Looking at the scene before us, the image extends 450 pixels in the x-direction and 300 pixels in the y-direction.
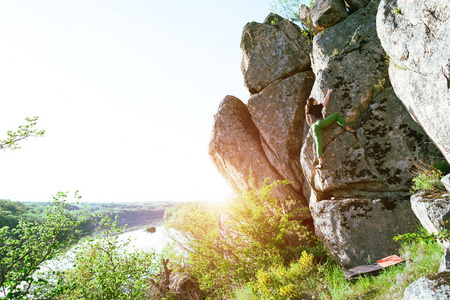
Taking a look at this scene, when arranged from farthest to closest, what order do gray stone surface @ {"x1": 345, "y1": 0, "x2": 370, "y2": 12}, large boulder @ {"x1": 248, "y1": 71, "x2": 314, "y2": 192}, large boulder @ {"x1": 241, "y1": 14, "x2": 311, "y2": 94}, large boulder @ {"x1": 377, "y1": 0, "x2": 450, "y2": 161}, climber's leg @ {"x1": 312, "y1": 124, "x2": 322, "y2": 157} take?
large boulder @ {"x1": 241, "y1": 14, "x2": 311, "y2": 94}
large boulder @ {"x1": 248, "y1": 71, "x2": 314, "y2": 192}
gray stone surface @ {"x1": 345, "y1": 0, "x2": 370, "y2": 12}
climber's leg @ {"x1": 312, "y1": 124, "x2": 322, "y2": 157}
large boulder @ {"x1": 377, "y1": 0, "x2": 450, "y2": 161}

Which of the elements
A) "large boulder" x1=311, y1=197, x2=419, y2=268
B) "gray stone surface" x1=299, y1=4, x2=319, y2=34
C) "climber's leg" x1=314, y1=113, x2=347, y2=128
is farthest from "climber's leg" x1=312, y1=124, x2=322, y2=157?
"gray stone surface" x1=299, y1=4, x2=319, y2=34

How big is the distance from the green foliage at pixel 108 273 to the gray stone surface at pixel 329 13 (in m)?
12.0

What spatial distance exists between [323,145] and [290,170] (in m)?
2.54

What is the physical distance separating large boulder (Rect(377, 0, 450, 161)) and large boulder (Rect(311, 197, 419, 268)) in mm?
2332

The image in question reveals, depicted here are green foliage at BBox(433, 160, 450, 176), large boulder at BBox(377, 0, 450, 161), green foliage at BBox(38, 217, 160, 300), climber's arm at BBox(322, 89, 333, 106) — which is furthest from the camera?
climber's arm at BBox(322, 89, 333, 106)

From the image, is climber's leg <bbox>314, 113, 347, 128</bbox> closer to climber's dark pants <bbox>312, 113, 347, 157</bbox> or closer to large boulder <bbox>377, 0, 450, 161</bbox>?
climber's dark pants <bbox>312, 113, 347, 157</bbox>

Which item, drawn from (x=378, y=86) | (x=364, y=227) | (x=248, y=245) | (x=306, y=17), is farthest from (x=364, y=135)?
(x=306, y=17)

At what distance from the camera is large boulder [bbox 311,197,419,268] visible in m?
6.67

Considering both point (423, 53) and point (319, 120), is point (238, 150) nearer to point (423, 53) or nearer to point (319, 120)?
point (319, 120)

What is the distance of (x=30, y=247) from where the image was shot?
18.4 ft

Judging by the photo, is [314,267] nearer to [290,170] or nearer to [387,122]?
[290,170]

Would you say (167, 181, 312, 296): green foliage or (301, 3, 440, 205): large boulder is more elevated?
(301, 3, 440, 205): large boulder

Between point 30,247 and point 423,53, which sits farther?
point 30,247

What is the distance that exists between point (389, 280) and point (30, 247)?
327 inches
